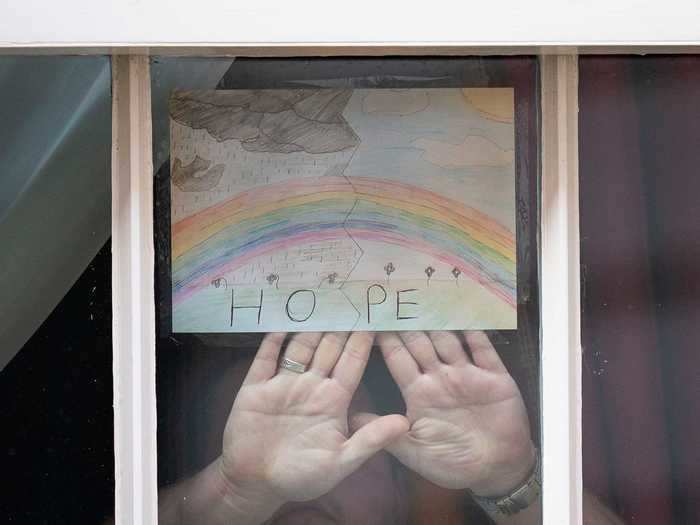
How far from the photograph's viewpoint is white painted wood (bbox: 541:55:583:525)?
A: 118cm

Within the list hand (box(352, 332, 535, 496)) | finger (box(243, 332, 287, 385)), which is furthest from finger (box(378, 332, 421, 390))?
finger (box(243, 332, 287, 385))

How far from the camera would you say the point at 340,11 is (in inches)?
Answer: 42.9

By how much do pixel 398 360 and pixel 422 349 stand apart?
0.04 m

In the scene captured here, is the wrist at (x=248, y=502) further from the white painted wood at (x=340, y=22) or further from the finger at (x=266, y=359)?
the white painted wood at (x=340, y=22)

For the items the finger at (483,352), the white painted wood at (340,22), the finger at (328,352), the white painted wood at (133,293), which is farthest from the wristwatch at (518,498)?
the white painted wood at (340,22)

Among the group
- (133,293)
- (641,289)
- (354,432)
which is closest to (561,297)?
(641,289)

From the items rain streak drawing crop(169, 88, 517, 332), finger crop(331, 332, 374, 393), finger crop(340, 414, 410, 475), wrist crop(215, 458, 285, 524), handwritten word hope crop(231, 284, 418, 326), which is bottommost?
wrist crop(215, 458, 285, 524)

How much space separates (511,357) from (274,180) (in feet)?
1.34

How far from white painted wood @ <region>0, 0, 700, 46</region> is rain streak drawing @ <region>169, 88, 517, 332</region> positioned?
0.37ft

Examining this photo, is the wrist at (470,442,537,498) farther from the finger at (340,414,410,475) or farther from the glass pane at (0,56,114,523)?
the glass pane at (0,56,114,523)

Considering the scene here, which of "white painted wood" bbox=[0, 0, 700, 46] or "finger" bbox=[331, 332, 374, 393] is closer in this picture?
"white painted wood" bbox=[0, 0, 700, 46]

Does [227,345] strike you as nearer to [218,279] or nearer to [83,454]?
[218,279]

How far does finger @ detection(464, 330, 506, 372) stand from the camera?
3.93 feet

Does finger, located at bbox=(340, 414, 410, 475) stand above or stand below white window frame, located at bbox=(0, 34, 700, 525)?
below
